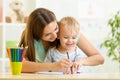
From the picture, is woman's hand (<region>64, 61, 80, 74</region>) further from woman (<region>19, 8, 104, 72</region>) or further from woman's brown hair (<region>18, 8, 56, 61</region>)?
woman's brown hair (<region>18, 8, 56, 61</region>)

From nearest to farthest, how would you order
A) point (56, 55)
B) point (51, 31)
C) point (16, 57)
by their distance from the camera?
1. point (16, 57)
2. point (51, 31)
3. point (56, 55)

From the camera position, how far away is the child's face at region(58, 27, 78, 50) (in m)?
1.98

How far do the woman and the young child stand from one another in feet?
0.15

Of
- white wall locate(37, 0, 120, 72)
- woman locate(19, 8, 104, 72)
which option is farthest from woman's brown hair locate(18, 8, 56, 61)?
white wall locate(37, 0, 120, 72)

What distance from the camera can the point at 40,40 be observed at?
215 cm

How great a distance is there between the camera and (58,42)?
85.0 inches

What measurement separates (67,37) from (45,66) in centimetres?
28

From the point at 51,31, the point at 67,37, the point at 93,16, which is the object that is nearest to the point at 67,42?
the point at 67,37

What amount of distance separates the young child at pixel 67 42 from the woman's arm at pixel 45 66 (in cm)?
18

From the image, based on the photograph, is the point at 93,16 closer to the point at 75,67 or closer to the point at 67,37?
the point at 67,37

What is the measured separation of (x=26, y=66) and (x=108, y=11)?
8.11ft

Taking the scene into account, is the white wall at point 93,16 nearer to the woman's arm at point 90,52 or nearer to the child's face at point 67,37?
the woman's arm at point 90,52

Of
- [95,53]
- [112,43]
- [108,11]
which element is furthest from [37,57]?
[108,11]

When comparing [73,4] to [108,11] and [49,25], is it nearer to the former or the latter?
[108,11]
